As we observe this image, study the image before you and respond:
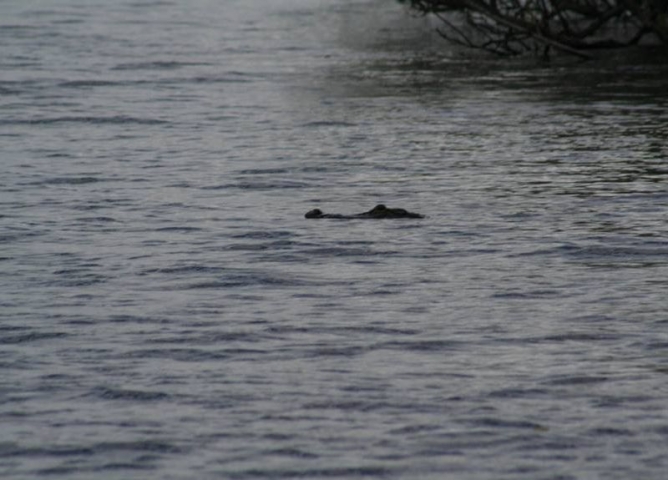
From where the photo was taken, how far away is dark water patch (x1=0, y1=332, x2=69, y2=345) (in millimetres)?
9281

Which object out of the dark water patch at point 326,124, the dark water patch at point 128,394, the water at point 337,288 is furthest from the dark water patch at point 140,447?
the dark water patch at point 326,124

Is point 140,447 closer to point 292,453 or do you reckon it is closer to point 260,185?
point 292,453

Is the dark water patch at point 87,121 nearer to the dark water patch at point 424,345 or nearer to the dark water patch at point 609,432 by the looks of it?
the dark water patch at point 424,345

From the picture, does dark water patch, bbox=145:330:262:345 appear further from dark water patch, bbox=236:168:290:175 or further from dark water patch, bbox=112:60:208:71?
dark water patch, bbox=112:60:208:71

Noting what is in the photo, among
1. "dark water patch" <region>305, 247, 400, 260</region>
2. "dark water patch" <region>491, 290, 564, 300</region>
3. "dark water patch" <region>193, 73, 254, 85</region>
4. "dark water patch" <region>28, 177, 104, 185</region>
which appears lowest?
"dark water patch" <region>193, 73, 254, 85</region>

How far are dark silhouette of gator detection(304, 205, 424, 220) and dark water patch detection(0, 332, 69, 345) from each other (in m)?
4.27

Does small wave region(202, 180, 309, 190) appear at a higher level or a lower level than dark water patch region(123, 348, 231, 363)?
lower

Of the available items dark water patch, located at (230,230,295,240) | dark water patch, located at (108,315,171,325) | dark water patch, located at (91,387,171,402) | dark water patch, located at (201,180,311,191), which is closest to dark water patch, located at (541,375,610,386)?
dark water patch, located at (91,387,171,402)

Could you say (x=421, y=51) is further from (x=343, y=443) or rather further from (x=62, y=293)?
(x=343, y=443)

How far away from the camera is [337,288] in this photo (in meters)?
10.7

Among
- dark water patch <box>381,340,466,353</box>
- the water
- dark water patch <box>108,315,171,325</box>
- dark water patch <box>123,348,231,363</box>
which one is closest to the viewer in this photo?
the water

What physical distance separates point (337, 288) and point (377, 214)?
2.80m

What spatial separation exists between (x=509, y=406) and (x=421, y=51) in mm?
25155

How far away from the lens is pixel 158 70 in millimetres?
30031
